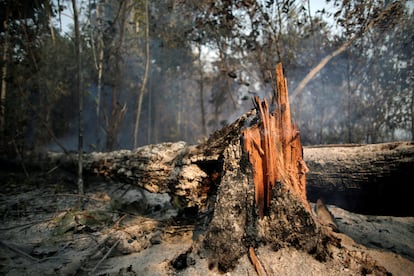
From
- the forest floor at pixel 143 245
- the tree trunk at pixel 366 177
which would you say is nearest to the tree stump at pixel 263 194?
the forest floor at pixel 143 245

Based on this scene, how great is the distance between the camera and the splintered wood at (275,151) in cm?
181

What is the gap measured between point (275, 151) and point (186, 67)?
1945 centimetres

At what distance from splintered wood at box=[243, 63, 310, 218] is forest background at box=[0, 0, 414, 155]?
0.40 meters

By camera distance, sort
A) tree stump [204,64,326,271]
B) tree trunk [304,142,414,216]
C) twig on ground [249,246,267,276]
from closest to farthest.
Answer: twig on ground [249,246,267,276]
tree stump [204,64,326,271]
tree trunk [304,142,414,216]

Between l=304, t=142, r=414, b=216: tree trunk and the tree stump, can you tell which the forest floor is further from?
l=304, t=142, r=414, b=216: tree trunk

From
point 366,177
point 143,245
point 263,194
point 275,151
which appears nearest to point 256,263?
point 263,194

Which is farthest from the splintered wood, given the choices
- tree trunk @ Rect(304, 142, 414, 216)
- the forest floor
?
tree trunk @ Rect(304, 142, 414, 216)

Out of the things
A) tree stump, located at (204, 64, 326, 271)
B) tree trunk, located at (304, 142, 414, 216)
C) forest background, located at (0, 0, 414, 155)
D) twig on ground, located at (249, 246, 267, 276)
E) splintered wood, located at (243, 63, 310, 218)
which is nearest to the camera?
twig on ground, located at (249, 246, 267, 276)

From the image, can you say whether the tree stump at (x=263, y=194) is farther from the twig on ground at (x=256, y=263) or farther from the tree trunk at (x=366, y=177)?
the tree trunk at (x=366, y=177)

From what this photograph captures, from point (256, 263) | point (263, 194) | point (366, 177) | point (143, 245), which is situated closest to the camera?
point (256, 263)

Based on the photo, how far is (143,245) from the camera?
2357 millimetres

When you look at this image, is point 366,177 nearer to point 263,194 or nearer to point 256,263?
point 263,194

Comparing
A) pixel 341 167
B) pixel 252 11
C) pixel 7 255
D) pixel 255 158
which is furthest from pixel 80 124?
pixel 252 11

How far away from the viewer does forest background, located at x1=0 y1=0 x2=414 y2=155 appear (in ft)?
19.0
